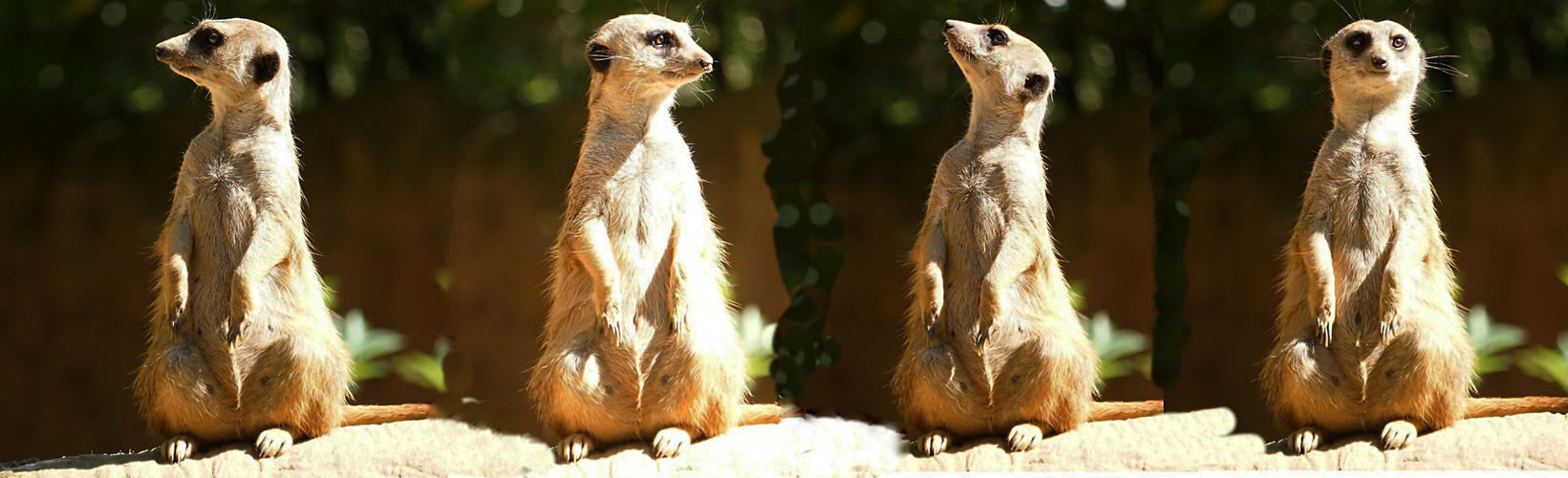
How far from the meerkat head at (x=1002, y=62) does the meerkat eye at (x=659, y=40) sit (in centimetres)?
125

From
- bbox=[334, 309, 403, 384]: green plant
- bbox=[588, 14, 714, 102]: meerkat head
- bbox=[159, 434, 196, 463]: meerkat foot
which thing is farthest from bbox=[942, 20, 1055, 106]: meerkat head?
bbox=[159, 434, 196, 463]: meerkat foot

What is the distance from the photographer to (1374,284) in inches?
176

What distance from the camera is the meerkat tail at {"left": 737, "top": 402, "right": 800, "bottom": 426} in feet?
15.9

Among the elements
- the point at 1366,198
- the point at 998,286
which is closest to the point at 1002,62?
the point at 998,286

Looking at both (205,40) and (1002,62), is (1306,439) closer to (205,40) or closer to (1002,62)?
(1002,62)

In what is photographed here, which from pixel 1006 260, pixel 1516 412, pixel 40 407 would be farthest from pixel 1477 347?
pixel 40 407

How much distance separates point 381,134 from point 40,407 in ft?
6.63

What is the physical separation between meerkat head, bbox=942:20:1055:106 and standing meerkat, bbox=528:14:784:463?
116cm

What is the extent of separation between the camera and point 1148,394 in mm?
5117

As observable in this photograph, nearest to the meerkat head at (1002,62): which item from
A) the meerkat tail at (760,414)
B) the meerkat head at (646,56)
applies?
the meerkat head at (646,56)

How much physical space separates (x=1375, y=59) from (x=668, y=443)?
336 cm

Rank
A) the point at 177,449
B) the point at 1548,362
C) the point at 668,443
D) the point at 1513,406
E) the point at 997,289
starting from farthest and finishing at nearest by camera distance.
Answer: the point at 1548,362 → the point at 1513,406 → the point at 997,289 → the point at 668,443 → the point at 177,449

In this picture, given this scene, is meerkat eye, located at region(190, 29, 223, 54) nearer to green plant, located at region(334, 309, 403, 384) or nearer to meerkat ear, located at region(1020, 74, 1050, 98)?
green plant, located at region(334, 309, 403, 384)

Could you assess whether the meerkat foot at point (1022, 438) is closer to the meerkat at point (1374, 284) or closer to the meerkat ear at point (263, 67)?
the meerkat at point (1374, 284)
